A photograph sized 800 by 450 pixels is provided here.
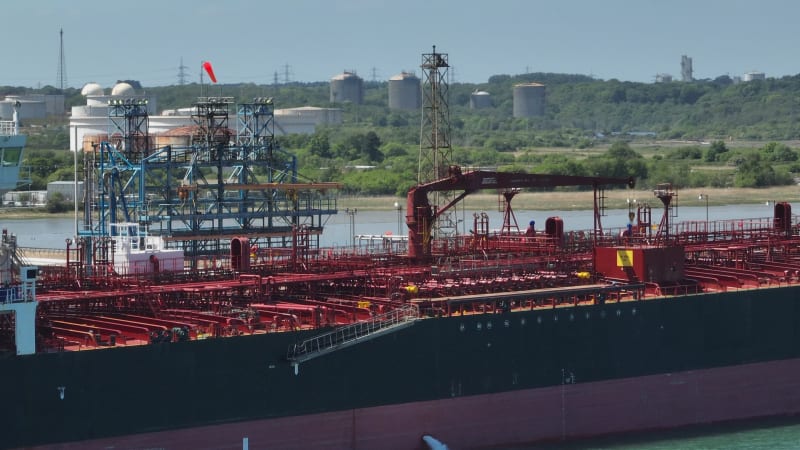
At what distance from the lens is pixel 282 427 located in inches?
1412

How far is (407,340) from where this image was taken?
125 ft

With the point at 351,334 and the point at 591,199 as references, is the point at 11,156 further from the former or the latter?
the point at 591,199

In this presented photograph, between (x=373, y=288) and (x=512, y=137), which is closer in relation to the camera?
(x=373, y=288)

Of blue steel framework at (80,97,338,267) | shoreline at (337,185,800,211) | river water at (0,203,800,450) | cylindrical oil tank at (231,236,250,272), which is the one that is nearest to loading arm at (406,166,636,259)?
cylindrical oil tank at (231,236,250,272)

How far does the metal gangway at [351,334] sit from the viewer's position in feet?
119

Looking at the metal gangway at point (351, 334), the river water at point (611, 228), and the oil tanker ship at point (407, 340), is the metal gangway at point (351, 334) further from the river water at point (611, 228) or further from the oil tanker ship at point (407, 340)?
the river water at point (611, 228)

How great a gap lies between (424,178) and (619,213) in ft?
174

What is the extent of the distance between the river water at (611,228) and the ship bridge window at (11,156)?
15387mm

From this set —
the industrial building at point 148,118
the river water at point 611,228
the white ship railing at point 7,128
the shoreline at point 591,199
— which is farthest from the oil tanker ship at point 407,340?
the shoreline at point 591,199

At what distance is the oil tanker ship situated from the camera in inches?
1332

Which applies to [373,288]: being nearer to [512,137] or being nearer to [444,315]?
[444,315]

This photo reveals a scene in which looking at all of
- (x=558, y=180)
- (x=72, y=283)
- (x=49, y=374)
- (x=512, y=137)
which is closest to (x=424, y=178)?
(x=558, y=180)

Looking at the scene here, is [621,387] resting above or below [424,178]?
below

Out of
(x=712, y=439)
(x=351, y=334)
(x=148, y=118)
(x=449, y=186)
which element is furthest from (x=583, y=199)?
(x=351, y=334)
